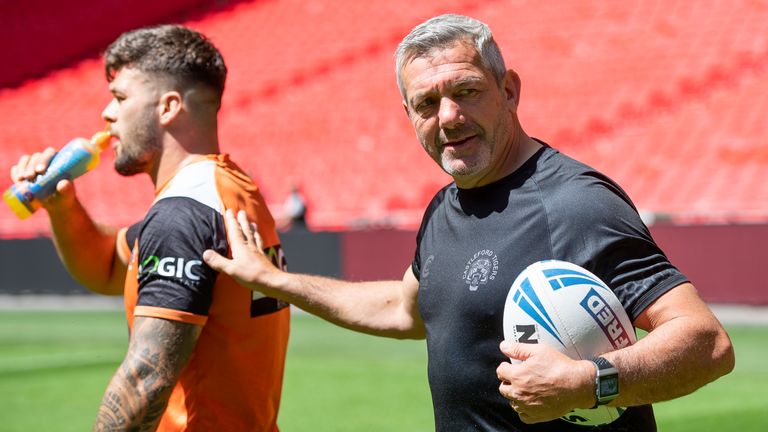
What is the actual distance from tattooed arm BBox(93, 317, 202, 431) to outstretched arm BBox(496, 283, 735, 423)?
1.11 meters

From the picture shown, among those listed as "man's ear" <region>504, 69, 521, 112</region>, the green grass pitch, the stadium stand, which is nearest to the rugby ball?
"man's ear" <region>504, 69, 521, 112</region>

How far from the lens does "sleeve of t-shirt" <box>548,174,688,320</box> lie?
272 cm

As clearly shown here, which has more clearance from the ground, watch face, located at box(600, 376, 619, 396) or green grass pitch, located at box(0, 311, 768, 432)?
watch face, located at box(600, 376, 619, 396)

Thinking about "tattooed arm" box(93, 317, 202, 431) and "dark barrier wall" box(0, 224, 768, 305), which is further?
"dark barrier wall" box(0, 224, 768, 305)

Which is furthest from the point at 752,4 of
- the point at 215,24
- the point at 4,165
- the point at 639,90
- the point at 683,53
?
the point at 4,165

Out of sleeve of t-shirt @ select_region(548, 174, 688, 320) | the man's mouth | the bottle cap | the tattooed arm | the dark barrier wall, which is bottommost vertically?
the dark barrier wall

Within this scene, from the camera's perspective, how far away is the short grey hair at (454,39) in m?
3.05

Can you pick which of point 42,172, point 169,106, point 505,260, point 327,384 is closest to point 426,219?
point 505,260

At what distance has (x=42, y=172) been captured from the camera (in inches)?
159

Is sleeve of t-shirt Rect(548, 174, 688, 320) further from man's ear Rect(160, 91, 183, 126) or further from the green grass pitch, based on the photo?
the green grass pitch

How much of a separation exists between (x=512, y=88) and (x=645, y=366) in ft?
3.36

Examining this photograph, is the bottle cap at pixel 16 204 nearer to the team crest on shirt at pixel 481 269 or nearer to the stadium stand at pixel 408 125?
the team crest on shirt at pixel 481 269

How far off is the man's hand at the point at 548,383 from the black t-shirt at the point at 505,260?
370 millimetres

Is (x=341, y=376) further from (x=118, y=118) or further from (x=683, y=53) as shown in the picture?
(x=683, y=53)
